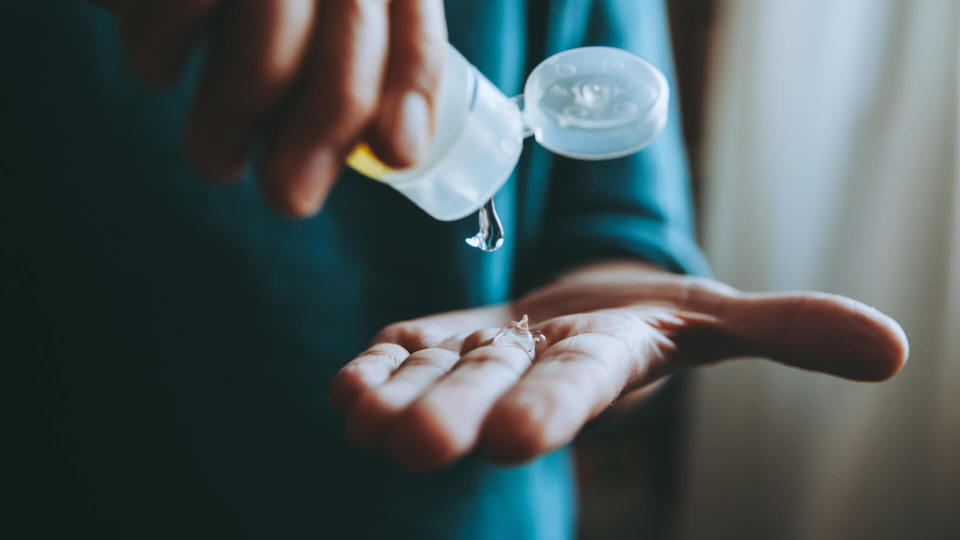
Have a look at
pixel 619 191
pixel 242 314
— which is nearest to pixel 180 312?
pixel 242 314

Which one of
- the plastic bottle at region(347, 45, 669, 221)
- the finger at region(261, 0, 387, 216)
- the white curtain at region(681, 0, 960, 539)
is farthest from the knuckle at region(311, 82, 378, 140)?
the white curtain at region(681, 0, 960, 539)

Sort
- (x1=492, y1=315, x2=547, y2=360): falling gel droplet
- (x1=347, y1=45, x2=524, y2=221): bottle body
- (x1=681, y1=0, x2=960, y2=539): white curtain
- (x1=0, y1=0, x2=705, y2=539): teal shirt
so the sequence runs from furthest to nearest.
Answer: (x1=681, y1=0, x2=960, y2=539): white curtain, (x1=0, y1=0, x2=705, y2=539): teal shirt, (x1=492, y1=315, x2=547, y2=360): falling gel droplet, (x1=347, y1=45, x2=524, y2=221): bottle body

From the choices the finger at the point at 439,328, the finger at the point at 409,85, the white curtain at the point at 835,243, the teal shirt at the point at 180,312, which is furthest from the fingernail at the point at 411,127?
the white curtain at the point at 835,243

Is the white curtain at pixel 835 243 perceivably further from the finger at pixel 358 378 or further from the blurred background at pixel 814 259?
the finger at pixel 358 378

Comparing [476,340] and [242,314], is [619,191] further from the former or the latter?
[242,314]

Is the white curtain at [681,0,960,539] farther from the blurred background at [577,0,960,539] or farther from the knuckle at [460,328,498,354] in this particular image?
the knuckle at [460,328,498,354]

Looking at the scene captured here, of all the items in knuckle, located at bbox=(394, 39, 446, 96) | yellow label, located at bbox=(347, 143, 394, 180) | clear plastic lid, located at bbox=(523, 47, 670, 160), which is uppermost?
knuckle, located at bbox=(394, 39, 446, 96)

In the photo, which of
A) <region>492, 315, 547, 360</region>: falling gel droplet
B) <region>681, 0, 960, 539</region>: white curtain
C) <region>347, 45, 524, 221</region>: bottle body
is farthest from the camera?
<region>681, 0, 960, 539</region>: white curtain
